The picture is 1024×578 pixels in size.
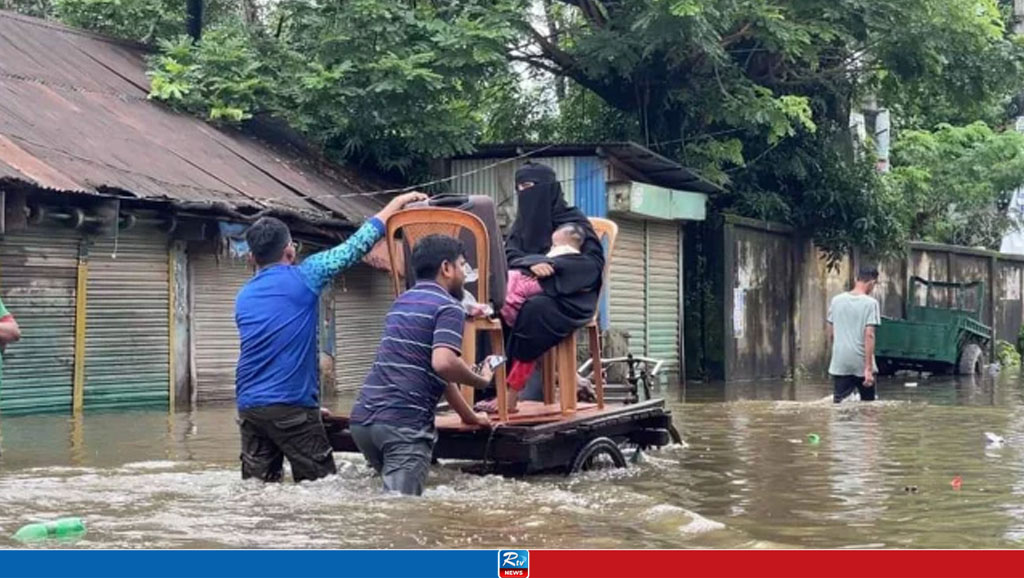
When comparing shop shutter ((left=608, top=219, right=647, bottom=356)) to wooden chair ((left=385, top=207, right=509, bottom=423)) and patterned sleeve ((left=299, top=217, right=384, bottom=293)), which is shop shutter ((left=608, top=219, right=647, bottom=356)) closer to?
wooden chair ((left=385, top=207, right=509, bottom=423))

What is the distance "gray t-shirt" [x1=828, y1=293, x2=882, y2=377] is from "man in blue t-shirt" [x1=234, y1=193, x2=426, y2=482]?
7787 millimetres

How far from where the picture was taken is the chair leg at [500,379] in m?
8.60

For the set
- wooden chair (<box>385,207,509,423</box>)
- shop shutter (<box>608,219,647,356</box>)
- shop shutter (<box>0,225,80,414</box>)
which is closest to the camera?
wooden chair (<box>385,207,509,423</box>)

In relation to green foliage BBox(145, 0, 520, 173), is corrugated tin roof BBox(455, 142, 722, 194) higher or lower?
lower

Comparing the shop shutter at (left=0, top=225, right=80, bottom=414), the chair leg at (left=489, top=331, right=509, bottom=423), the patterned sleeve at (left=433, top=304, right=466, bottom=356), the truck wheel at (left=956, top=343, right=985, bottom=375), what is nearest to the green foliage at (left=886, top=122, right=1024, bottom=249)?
the truck wheel at (left=956, top=343, right=985, bottom=375)

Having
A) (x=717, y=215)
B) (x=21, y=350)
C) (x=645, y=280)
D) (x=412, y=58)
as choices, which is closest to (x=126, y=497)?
(x=21, y=350)

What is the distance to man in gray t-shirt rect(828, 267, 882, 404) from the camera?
48.2 feet

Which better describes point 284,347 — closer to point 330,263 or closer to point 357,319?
point 330,263

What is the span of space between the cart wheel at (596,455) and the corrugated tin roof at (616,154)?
1119cm

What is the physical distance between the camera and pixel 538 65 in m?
23.7

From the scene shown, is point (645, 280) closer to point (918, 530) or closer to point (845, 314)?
point (845, 314)

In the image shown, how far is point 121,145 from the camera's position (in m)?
16.3

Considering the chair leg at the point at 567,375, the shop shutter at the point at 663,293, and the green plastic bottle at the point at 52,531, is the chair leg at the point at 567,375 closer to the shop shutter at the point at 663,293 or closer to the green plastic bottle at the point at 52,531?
the green plastic bottle at the point at 52,531
